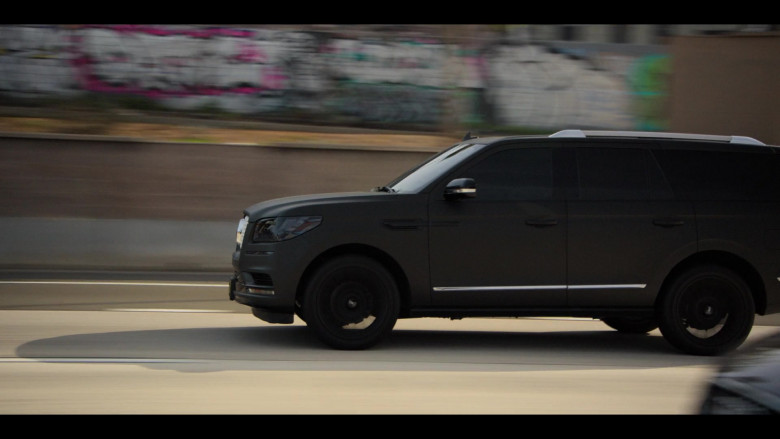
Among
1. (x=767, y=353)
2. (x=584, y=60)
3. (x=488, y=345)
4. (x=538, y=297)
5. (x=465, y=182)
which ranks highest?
(x=584, y=60)

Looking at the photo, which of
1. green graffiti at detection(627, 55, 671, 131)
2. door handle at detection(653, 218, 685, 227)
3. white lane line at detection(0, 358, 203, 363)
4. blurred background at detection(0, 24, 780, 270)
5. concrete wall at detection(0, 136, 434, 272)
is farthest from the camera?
green graffiti at detection(627, 55, 671, 131)

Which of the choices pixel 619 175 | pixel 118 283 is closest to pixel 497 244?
pixel 619 175

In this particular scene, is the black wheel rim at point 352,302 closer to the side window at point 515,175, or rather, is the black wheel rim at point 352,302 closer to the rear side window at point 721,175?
the side window at point 515,175

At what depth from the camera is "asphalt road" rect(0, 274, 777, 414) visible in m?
5.84

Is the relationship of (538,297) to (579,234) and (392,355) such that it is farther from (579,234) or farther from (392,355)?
(392,355)

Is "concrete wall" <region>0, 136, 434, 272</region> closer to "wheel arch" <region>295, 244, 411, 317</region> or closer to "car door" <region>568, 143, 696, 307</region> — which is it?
"wheel arch" <region>295, 244, 411, 317</region>

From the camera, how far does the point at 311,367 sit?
22.7ft

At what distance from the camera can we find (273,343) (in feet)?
26.2

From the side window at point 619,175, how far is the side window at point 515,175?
30cm

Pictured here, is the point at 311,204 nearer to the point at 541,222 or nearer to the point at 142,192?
the point at 541,222

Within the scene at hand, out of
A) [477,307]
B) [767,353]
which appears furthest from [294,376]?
[767,353]

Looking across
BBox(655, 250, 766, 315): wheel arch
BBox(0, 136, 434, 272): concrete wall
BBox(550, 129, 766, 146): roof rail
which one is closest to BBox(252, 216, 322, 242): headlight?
BBox(550, 129, 766, 146): roof rail

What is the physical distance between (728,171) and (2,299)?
7.75 m

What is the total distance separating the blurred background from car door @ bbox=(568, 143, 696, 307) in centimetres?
806
